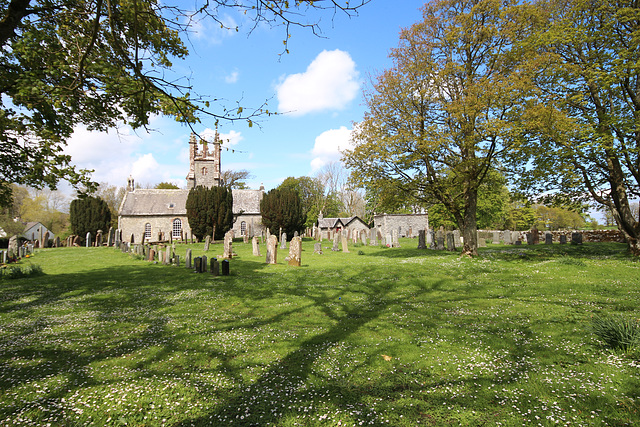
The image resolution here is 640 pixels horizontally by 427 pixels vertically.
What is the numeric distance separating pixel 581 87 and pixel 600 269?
9.84 m

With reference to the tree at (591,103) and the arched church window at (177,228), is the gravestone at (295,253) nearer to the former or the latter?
the tree at (591,103)

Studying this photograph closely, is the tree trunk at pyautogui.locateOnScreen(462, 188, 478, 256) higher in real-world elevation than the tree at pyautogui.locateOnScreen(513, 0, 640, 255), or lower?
lower

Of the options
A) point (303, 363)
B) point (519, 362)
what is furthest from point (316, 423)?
point (519, 362)

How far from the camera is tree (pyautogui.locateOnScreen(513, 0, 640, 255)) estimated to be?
547 inches

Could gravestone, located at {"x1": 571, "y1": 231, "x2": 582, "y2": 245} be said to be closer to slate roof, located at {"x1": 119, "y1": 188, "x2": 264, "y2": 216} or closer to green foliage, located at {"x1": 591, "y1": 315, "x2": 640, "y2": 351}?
green foliage, located at {"x1": 591, "y1": 315, "x2": 640, "y2": 351}

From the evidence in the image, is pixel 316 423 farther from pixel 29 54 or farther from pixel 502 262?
pixel 502 262

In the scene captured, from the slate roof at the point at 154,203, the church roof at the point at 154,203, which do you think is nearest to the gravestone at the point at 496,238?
the slate roof at the point at 154,203

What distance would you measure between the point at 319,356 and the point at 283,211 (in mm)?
33701

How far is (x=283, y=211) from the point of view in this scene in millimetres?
38750

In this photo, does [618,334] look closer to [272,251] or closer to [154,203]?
[272,251]

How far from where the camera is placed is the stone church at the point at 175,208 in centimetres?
4269

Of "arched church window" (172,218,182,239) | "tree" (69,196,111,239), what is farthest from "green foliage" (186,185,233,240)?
"tree" (69,196,111,239)

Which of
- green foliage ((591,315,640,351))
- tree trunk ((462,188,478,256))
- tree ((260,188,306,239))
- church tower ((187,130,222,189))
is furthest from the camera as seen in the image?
church tower ((187,130,222,189))

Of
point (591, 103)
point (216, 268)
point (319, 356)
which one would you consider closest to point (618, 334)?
point (319, 356)
